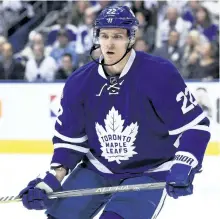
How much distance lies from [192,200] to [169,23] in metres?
2.57

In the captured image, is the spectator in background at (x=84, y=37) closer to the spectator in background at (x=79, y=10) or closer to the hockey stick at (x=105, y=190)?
the spectator in background at (x=79, y=10)

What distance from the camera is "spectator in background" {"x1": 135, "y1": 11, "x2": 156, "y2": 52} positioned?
618 cm

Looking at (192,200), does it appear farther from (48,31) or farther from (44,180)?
(48,31)

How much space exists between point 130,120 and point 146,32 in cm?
367

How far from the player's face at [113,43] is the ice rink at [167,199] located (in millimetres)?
1332

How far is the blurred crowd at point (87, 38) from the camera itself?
6.11 meters

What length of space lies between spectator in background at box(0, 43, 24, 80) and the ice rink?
Answer: 886 millimetres

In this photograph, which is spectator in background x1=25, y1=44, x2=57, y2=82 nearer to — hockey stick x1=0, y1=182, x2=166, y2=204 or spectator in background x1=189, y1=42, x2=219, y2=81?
spectator in background x1=189, y1=42, x2=219, y2=81

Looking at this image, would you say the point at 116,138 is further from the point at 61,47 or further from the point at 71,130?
the point at 61,47

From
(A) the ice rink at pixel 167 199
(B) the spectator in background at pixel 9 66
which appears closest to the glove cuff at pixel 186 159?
(A) the ice rink at pixel 167 199

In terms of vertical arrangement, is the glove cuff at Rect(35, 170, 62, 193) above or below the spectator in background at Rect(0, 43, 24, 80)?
above

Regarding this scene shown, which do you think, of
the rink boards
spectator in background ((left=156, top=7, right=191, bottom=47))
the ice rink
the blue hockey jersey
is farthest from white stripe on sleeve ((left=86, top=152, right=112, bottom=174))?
spectator in background ((left=156, top=7, right=191, bottom=47))

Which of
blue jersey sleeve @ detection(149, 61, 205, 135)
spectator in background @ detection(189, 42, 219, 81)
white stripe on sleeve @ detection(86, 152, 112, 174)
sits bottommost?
spectator in background @ detection(189, 42, 219, 81)

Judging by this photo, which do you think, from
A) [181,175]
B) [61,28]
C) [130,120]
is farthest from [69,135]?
[61,28]
